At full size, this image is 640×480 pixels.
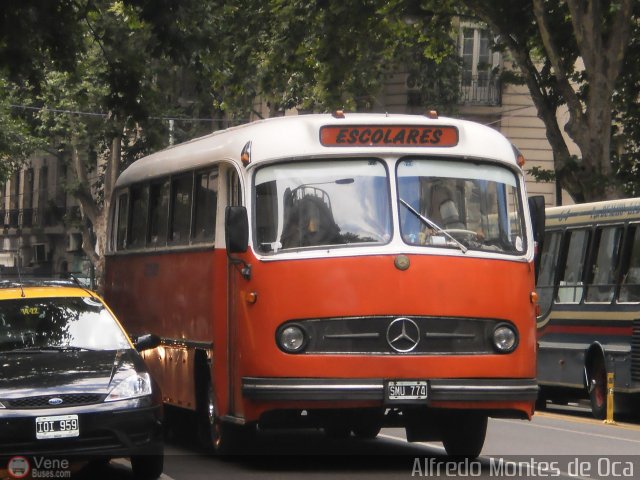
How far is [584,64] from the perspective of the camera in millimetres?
29484

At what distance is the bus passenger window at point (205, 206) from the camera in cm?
1462

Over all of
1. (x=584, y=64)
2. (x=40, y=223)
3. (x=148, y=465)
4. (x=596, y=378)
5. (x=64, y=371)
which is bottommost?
(x=148, y=465)

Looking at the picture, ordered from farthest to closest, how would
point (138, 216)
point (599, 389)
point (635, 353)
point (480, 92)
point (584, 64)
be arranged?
1. point (480, 92)
2. point (584, 64)
3. point (599, 389)
4. point (635, 353)
5. point (138, 216)

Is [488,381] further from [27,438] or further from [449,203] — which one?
[27,438]

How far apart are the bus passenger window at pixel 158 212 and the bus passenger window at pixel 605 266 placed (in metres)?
7.72

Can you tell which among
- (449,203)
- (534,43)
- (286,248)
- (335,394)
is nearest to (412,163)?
(449,203)

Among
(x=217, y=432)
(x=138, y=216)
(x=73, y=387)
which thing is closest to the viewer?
(x=73, y=387)

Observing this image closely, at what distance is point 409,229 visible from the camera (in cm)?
1322

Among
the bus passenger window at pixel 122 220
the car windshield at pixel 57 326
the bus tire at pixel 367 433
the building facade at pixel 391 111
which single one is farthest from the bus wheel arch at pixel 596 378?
the car windshield at pixel 57 326

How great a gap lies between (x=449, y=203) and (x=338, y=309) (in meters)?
1.40

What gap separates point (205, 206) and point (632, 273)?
873cm

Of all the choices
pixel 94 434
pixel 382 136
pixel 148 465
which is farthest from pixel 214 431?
pixel 382 136

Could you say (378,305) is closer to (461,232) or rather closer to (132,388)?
(461,232)

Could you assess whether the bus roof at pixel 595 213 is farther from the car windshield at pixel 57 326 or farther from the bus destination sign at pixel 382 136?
the car windshield at pixel 57 326
